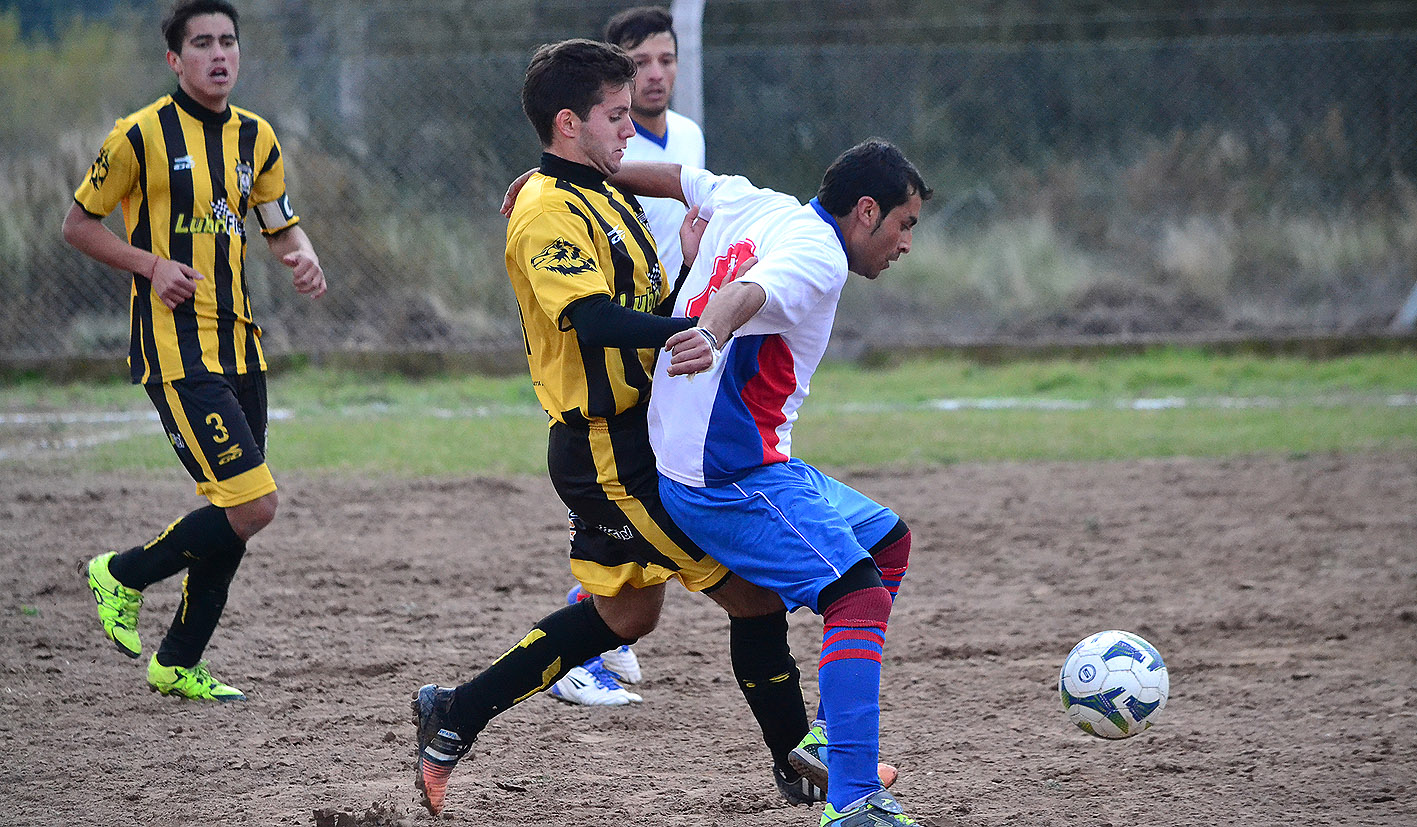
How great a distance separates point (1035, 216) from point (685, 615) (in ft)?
→ 29.4

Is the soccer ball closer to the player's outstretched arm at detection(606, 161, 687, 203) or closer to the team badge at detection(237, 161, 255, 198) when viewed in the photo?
the player's outstretched arm at detection(606, 161, 687, 203)

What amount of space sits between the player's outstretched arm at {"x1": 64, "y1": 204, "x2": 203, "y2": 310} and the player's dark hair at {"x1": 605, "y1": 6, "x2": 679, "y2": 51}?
1.74 meters

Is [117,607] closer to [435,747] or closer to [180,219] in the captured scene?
[180,219]

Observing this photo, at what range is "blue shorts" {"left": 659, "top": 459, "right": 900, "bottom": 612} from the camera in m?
3.11

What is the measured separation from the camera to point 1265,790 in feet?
11.6

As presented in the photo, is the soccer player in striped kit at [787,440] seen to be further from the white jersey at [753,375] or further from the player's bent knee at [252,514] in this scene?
the player's bent knee at [252,514]

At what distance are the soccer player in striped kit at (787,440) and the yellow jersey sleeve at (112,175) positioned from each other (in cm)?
198

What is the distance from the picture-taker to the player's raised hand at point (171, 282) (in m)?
4.18

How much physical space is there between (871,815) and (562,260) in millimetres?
1427

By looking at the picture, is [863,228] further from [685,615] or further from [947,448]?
[947,448]

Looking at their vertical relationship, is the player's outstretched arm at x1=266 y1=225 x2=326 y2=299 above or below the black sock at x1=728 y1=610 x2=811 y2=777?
above

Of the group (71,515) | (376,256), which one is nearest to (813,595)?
(71,515)

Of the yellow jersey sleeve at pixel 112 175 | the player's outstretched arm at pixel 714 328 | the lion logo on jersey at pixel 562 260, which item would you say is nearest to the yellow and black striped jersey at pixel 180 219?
the yellow jersey sleeve at pixel 112 175

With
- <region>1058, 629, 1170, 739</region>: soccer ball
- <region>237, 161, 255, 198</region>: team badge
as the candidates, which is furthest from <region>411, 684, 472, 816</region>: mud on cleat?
<region>237, 161, 255, 198</region>: team badge
